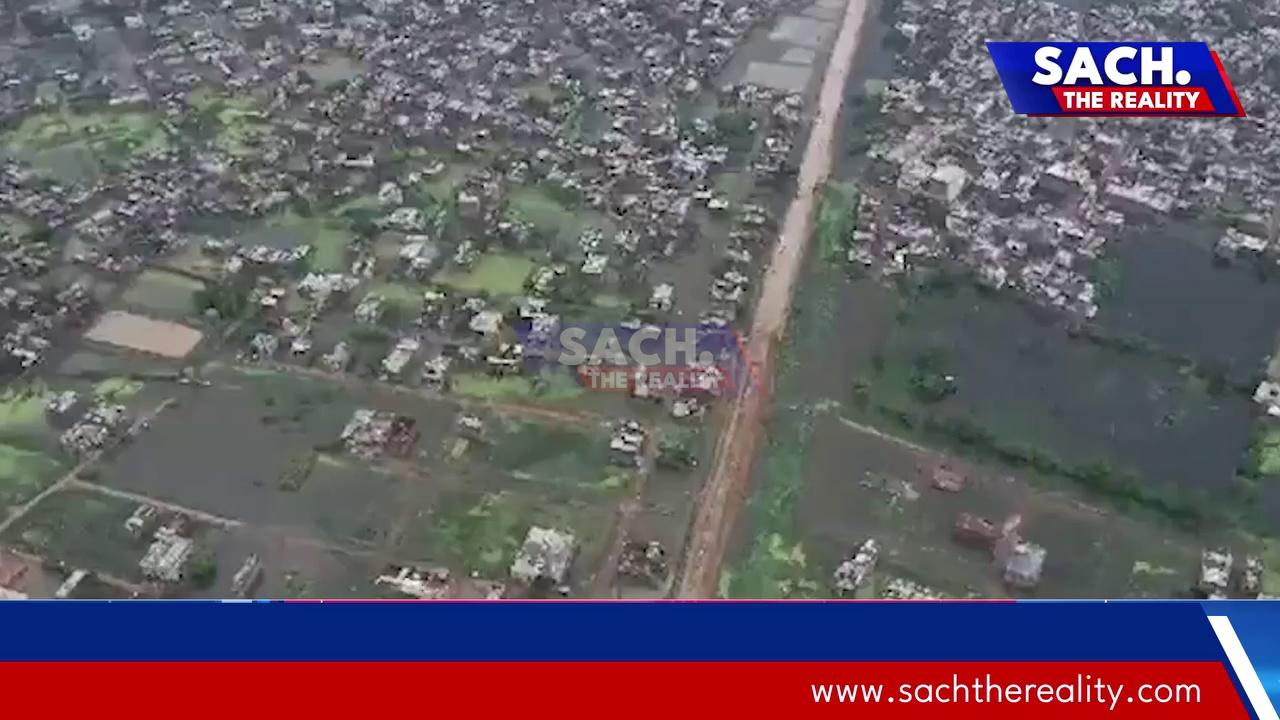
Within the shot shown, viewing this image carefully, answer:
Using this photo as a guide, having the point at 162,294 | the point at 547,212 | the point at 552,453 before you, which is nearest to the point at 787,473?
the point at 552,453

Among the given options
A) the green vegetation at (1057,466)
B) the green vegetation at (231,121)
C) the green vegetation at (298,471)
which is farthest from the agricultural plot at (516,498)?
the green vegetation at (231,121)

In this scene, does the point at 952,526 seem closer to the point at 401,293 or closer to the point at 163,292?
the point at 401,293

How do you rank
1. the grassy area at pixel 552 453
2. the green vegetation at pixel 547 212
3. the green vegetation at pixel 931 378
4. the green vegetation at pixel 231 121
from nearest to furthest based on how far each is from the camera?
the grassy area at pixel 552 453 < the green vegetation at pixel 931 378 < the green vegetation at pixel 547 212 < the green vegetation at pixel 231 121

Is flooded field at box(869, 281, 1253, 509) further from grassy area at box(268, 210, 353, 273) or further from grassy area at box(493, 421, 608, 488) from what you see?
grassy area at box(268, 210, 353, 273)

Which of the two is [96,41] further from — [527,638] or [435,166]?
[527,638]

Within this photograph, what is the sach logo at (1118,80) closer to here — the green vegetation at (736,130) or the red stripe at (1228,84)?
the red stripe at (1228,84)

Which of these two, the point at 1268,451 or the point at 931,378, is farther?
the point at 931,378

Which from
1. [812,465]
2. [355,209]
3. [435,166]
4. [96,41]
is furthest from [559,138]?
[96,41]
